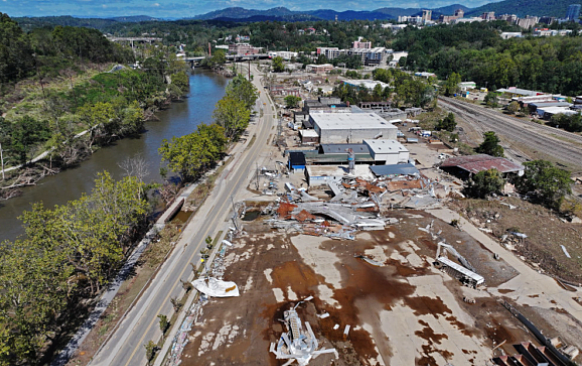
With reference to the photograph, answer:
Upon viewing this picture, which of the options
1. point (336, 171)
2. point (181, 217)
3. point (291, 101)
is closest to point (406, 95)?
point (291, 101)

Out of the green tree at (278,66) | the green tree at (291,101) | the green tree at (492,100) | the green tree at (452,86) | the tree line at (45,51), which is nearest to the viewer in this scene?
the tree line at (45,51)

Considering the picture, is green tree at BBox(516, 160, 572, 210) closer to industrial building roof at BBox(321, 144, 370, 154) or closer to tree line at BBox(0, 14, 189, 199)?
industrial building roof at BBox(321, 144, 370, 154)

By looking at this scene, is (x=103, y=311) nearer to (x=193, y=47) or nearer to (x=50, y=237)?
(x=50, y=237)

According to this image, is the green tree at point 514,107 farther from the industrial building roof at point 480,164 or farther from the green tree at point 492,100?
the industrial building roof at point 480,164

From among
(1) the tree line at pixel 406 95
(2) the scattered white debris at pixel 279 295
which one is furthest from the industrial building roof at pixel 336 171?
(1) the tree line at pixel 406 95

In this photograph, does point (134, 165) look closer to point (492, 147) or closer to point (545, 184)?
point (545, 184)
